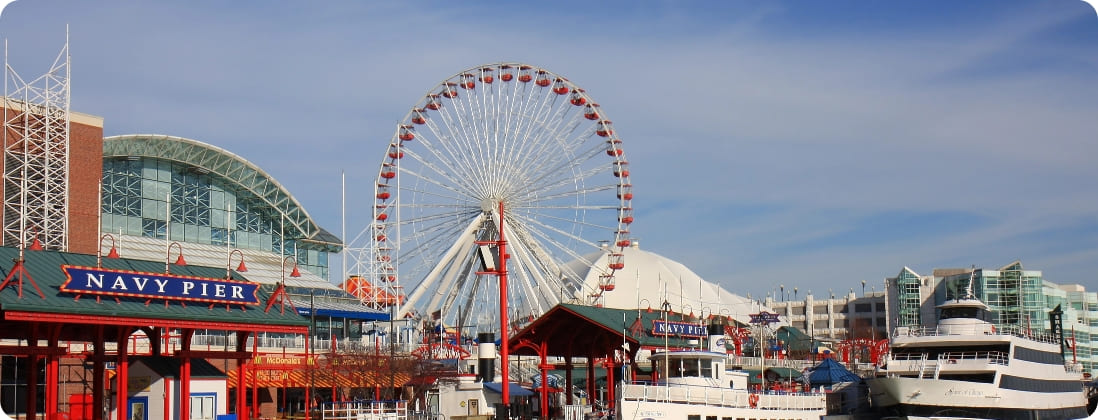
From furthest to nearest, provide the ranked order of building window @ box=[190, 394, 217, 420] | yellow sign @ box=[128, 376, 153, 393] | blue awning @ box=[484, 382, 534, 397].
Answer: blue awning @ box=[484, 382, 534, 397]
building window @ box=[190, 394, 217, 420]
yellow sign @ box=[128, 376, 153, 393]

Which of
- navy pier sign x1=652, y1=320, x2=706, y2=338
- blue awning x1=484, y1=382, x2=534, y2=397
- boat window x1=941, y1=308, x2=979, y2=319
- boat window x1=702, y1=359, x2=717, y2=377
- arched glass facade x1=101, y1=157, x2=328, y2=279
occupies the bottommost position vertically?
blue awning x1=484, y1=382, x2=534, y2=397

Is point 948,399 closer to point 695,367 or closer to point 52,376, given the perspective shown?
point 695,367

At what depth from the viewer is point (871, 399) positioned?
6362cm

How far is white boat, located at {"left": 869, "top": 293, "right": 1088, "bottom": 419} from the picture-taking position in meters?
58.3

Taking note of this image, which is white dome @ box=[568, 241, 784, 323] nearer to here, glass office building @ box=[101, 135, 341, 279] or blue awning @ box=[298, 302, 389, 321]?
glass office building @ box=[101, 135, 341, 279]

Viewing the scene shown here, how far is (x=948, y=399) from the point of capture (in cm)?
5809

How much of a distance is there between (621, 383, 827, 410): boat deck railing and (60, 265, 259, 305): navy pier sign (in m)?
17.6

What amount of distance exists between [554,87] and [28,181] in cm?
4077

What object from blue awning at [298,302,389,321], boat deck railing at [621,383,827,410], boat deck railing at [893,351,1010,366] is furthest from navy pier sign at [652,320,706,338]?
blue awning at [298,302,389,321]

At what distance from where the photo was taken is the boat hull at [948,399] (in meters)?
58.0

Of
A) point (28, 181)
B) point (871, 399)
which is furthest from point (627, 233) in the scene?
point (28, 181)

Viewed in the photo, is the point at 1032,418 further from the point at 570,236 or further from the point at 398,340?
the point at 398,340

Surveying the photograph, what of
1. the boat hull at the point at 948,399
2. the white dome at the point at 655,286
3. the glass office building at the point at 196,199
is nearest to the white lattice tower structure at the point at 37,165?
the glass office building at the point at 196,199

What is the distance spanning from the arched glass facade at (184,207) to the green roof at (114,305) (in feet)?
199
